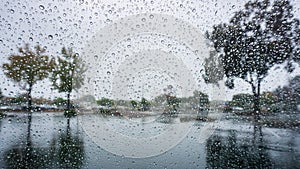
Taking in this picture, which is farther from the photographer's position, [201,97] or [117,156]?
[201,97]

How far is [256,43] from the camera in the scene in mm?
3240

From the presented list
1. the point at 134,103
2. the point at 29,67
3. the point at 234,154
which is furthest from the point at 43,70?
the point at 234,154

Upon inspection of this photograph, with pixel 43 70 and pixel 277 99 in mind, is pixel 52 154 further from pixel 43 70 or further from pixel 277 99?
pixel 277 99

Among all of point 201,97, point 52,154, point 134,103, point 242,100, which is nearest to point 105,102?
point 134,103

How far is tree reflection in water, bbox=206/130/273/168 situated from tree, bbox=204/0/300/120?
0.89 metres

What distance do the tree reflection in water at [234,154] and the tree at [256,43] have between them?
0.89 metres

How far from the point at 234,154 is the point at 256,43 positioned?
1.92 metres

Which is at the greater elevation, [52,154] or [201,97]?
[201,97]

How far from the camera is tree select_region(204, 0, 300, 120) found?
10.3ft

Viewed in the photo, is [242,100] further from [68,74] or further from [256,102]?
[68,74]

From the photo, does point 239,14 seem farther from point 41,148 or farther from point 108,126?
point 41,148

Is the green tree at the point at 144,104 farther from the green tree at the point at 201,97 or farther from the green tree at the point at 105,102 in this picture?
the green tree at the point at 201,97

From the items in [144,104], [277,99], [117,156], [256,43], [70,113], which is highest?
[256,43]

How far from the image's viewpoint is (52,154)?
2686mm
